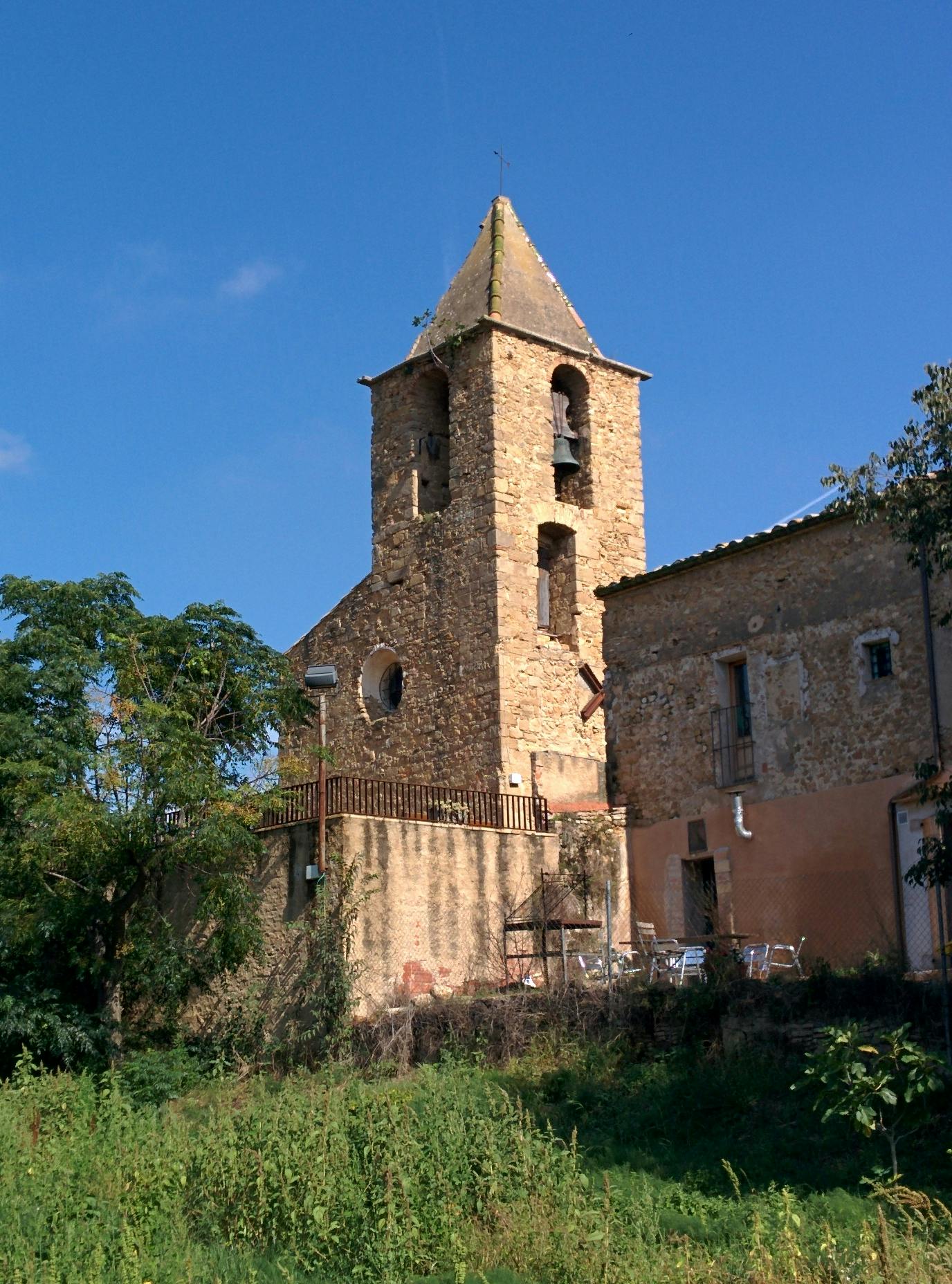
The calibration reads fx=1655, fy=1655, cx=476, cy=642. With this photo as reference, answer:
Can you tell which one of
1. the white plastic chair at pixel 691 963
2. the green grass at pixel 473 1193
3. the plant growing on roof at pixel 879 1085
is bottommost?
the green grass at pixel 473 1193

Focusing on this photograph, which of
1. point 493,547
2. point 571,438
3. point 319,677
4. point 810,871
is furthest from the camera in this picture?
point 571,438

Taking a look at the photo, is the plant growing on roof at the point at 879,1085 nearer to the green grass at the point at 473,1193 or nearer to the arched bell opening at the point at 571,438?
the green grass at the point at 473,1193

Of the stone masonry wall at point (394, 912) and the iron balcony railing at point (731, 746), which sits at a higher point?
the iron balcony railing at point (731, 746)

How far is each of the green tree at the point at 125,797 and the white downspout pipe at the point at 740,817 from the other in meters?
5.66

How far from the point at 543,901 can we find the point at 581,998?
3.81 metres

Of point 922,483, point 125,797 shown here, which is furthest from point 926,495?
point 125,797

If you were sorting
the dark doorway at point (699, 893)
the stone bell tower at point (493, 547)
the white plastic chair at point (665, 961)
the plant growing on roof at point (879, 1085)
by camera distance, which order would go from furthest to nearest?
1. the stone bell tower at point (493, 547)
2. the dark doorway at point (699, 893)
3. the white plastic chair at point (665, 961)
4. the plant growing on roof at point (879, 1085)

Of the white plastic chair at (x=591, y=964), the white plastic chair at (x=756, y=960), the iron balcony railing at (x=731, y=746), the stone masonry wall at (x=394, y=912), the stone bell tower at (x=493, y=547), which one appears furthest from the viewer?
the stone bell tower at (x=493, y=547)

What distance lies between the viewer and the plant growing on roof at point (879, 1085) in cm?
1255

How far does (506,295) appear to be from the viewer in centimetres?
2778

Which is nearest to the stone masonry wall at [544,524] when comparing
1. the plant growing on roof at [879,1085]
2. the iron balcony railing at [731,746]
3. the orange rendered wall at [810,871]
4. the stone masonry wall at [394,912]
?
the stone masonry wall at [394,912]

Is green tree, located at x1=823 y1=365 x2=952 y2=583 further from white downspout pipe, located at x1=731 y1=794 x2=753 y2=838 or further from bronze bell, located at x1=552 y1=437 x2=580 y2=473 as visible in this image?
bronze bell, located at x1=552 y1=437 x2=580 y2=473

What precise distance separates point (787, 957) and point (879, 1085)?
665cm

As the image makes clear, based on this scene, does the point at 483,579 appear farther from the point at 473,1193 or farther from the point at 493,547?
the point at 473,1193
